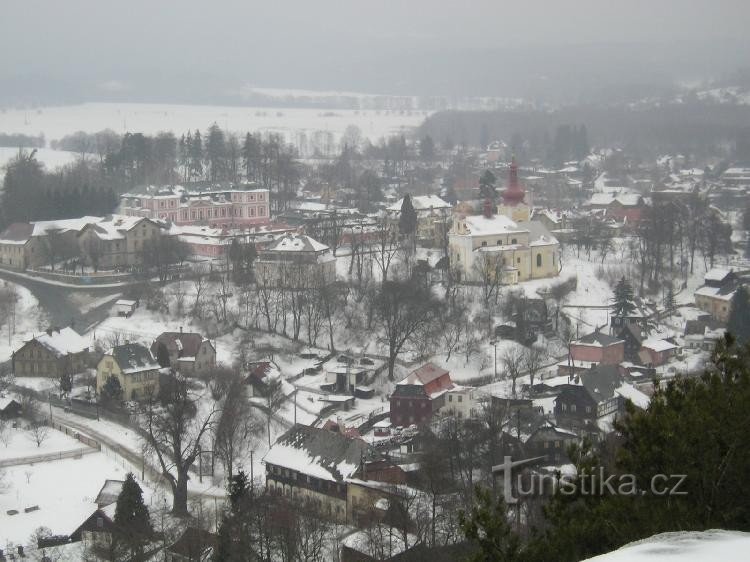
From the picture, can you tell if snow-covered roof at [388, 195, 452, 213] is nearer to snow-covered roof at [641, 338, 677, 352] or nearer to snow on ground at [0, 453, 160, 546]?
snow-covered roof at [641, 338, 677, 352]

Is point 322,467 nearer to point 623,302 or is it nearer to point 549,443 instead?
point 549,443

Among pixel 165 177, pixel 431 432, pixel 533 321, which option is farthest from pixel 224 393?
pixel 165 177

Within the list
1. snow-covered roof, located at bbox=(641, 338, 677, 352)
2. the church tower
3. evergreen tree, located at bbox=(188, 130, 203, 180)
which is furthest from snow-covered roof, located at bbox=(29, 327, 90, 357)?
evergreen tree, located at bbox=(188, 130, 203, 180)

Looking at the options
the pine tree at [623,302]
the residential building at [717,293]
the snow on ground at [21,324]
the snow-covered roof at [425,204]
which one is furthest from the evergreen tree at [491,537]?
the snow-covered roof at [425,204]

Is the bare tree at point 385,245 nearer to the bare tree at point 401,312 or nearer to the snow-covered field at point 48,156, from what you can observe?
the bare tree at point 401,312

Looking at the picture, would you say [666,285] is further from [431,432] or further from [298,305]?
[431,432]
